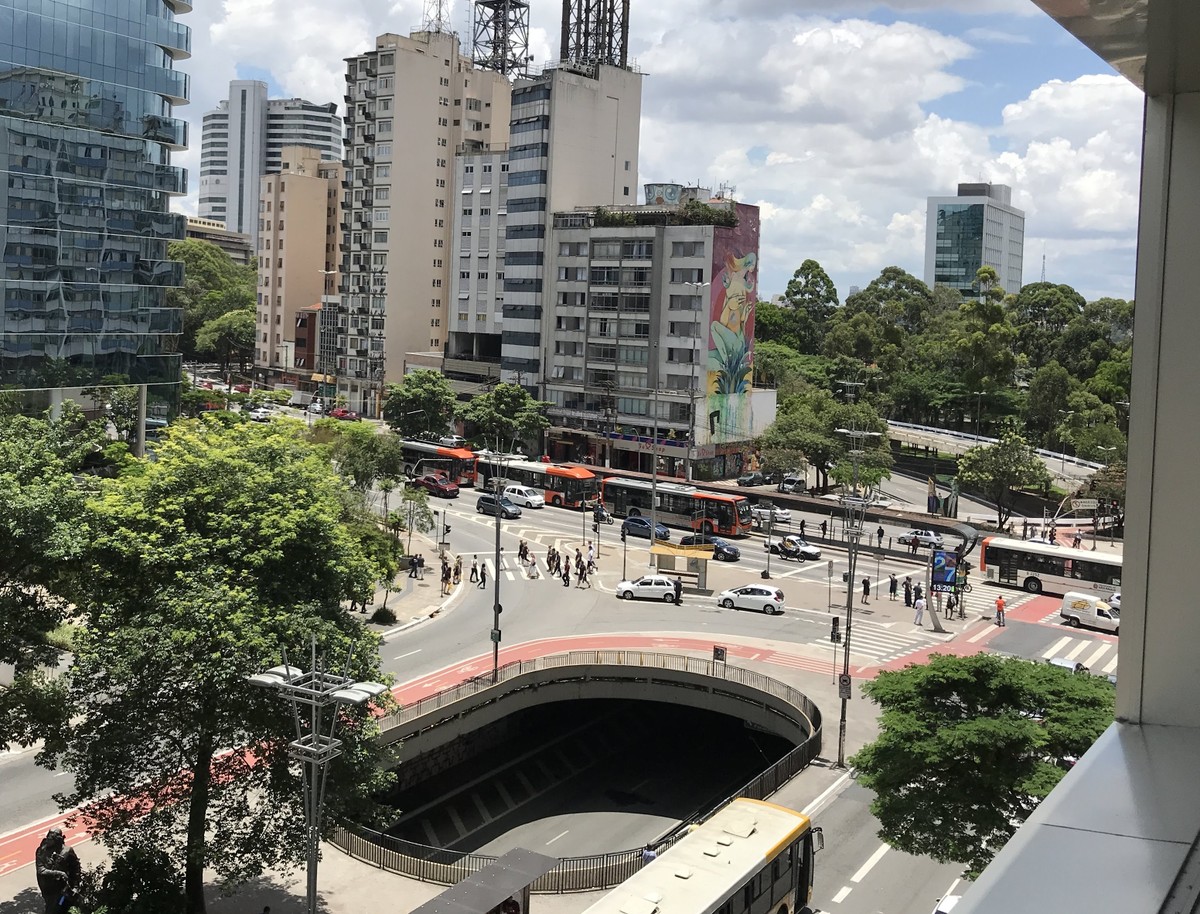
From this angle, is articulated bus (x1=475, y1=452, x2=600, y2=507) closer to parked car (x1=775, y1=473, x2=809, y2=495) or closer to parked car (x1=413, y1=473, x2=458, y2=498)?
parked car (x1=413, y1=473, x2=458, y2=498)

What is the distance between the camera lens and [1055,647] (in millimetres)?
35156

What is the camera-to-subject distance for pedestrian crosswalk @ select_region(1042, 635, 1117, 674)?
33.0 metres

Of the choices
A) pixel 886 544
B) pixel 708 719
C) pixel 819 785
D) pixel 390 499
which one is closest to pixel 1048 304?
pixel 886 544

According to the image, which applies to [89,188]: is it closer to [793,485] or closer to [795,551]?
[795,551]

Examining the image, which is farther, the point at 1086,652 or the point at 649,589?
the point at 649,589

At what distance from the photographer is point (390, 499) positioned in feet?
195

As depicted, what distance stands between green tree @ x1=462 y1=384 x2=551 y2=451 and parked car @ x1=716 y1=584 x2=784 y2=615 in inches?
1270

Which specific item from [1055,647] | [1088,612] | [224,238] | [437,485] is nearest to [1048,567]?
[1088,612]

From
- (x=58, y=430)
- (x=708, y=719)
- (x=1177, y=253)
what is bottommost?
(x=708, y=719)

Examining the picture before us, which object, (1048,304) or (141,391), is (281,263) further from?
(1048,304)

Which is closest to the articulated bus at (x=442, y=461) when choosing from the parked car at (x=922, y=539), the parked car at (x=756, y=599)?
the parked car at (x=922, y=539)

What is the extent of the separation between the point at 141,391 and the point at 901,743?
40.5 metres

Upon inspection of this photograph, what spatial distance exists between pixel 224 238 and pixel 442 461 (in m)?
132

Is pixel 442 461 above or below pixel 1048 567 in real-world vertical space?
above
